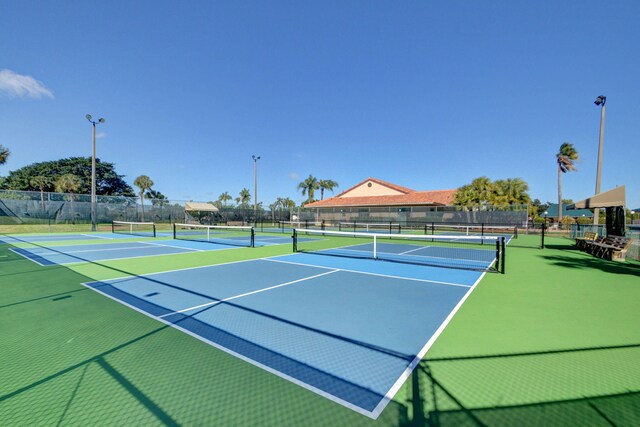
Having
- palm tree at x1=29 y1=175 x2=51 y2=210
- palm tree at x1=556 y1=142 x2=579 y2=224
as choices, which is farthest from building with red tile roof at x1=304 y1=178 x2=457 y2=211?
palm tree at x1=29 y1=175 x2=51 y2=210

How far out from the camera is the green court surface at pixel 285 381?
2.55 m

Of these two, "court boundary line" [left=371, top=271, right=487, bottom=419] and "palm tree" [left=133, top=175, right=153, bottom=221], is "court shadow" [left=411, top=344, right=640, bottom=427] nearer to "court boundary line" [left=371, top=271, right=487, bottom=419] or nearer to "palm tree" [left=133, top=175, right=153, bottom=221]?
"court boundary line" [left=371, top=271, right=487, bottom=419]


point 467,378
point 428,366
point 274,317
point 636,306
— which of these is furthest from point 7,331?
point 636,306

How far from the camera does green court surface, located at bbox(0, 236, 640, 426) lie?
2555mm

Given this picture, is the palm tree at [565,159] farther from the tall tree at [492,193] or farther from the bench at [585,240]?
the bench at [585,240]

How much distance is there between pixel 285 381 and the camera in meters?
3.04

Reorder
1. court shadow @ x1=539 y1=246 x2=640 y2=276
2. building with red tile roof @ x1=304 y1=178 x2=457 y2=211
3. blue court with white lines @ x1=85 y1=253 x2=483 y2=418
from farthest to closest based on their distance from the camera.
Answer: building with red tile roof @ x1=304 y1=178 x2=457 y2=211 → court shadow @ x1=539 y1=246 x2=640 y2=276 → blue court with white lines @ x1=85 y1=253 x2=483 y2=418

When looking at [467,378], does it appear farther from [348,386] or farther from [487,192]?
[487,192]

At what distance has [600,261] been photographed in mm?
11211

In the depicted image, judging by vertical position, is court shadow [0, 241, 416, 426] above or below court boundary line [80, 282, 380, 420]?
below

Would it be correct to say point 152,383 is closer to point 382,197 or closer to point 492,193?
point 492,193

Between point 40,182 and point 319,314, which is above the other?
point 40,182

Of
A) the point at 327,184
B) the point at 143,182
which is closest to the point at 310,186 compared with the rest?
→ the point at 327,184

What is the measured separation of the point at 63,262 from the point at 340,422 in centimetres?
1168
